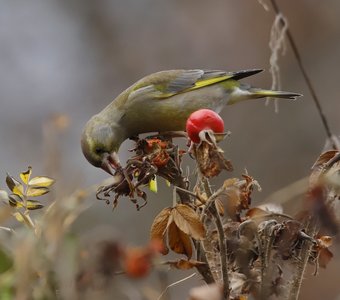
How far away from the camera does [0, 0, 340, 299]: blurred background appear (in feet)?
21.4

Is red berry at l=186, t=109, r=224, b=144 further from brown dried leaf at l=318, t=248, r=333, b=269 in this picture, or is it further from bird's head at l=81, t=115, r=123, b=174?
bird's head at l=81, t=115, r=123, b=174

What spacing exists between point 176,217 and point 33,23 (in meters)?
7.18

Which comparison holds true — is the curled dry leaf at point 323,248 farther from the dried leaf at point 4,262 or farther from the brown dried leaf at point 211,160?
the dried leaf at point 4,262

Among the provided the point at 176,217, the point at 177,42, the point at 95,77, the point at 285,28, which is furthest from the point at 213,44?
the point at 176,217

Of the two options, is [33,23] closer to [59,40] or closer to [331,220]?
[59,40]

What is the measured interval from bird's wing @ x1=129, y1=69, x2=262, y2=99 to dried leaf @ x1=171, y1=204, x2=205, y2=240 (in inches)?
95.3

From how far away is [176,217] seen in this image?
1.42m

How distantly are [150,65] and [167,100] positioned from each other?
12.4 feet

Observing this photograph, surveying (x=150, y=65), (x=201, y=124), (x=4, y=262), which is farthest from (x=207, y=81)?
(x=150, y=65)

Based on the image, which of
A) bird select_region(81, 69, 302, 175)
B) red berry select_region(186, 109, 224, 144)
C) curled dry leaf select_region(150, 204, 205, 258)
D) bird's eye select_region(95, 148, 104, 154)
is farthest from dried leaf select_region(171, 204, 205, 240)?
bird select_region(81, 69, 302, 175)

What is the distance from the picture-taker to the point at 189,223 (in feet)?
4.53

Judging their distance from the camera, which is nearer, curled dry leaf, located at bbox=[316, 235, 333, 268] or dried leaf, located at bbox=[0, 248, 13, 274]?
dried leaf, located at bbox=[0, 248, 13, 274]

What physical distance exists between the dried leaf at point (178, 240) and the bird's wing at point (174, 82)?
2389 mm

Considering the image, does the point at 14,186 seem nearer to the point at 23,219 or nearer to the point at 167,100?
the point at 23,219
